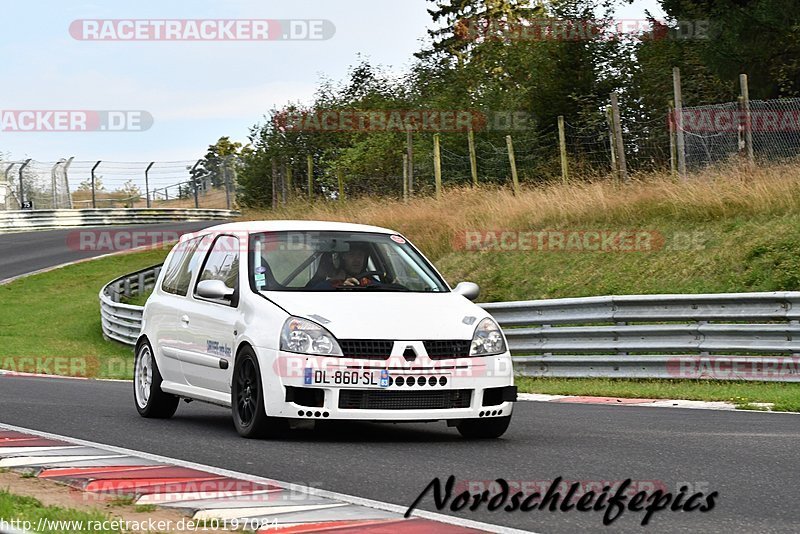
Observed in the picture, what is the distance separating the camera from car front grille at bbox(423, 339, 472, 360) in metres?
8.70

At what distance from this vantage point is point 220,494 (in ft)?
21.0

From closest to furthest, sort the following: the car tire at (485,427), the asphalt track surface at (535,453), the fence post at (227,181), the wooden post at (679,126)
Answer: the asphalt track surface at (535,453)
the car tire at (485,427)
the wooden post at (679,126)
the fence post at (227,181)

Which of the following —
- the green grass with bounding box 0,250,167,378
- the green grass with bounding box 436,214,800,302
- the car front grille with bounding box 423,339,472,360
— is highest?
the car front grille with bounding box 423,339,472,360

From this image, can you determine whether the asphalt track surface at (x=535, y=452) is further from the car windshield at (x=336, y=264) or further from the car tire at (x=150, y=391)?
the car windshield at (x=336, y=264)

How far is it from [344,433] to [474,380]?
4.06 feet

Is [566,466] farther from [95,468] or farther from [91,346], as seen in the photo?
[91,346]

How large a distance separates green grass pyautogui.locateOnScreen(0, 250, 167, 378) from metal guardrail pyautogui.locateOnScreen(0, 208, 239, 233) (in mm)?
12638

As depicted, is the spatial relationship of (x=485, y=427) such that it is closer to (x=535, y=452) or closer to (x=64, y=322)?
(x=535, y=452)

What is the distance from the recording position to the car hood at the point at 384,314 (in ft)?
28.4

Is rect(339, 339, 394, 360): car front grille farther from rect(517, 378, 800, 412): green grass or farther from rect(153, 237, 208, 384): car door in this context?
rect(517, 378, 800, 412): green grass

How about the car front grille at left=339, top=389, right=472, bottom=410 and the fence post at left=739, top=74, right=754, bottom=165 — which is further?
the fence post at left=739, top=74, right=754, bottom=165

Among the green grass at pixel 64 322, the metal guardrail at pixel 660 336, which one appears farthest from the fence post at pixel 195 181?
the metal guardrail at pixel 660 336

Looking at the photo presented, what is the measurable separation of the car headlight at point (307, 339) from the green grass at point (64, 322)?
11653mm

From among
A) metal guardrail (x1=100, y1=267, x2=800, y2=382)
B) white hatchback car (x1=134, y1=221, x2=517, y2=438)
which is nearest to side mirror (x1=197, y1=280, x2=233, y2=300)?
white hatchback car (x1=134, y1=221, x2=517, y2=438)
